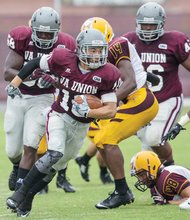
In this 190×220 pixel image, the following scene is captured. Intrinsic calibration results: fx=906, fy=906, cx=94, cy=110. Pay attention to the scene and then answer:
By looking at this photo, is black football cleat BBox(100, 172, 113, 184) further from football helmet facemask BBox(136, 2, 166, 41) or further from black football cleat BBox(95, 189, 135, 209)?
black football cleat BBox(95, 189, 135, 209)

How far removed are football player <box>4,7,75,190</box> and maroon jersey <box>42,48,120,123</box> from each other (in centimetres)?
90

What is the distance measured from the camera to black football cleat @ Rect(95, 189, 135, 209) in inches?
299

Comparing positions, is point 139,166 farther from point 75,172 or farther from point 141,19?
point 75,172

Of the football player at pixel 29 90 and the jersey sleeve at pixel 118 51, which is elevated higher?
the jersey sleeve at pixel 118 51

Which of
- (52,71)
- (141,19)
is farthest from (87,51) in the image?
(141,19)

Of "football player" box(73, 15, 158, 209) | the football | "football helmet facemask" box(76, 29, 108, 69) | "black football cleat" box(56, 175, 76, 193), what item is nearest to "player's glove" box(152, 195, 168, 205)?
"football player" box(73, 15, 158, 209)

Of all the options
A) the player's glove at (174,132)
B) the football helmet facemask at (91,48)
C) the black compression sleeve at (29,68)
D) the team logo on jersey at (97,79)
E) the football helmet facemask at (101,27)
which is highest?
the football helmet facemask at (91,48)

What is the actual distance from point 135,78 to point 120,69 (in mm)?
198

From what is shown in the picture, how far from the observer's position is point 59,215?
23.5ft

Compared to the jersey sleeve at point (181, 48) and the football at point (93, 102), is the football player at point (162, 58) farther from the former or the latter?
the football at point (93, 102)

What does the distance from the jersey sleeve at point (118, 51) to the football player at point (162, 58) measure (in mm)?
1314

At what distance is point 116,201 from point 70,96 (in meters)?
1.00

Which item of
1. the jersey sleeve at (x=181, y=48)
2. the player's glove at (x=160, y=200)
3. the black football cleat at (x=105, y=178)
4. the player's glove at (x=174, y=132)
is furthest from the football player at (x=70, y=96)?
the black football cleat at (x=105, y=178)

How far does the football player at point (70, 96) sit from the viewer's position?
23.2 feet
